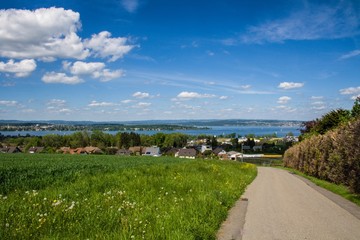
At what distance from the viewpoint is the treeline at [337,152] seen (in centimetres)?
1444

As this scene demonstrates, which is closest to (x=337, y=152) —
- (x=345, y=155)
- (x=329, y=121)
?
(x=345, y=155)

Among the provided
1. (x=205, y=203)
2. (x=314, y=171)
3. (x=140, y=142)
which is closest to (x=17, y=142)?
(x=140, y=142)

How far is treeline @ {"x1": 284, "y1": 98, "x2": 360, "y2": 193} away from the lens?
47.4 feet

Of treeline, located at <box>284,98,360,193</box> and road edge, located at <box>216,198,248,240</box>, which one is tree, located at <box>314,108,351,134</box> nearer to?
treeline, located at <box>284,98,360,193</box>

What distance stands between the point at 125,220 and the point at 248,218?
409 centimetres

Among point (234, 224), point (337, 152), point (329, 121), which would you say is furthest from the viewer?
point (329, 121)

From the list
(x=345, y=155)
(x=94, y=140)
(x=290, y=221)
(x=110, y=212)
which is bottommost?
(x=94, y=140)

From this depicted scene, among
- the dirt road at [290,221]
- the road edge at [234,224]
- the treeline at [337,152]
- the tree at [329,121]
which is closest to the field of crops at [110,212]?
the road edge at [234,224]

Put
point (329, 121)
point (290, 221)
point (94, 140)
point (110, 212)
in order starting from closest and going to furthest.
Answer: point (110, 212), point (290, 221), point (329, 121), point (94, 140)

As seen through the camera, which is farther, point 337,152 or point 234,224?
point 337,152

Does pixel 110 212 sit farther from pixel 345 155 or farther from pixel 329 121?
pixel 329 121

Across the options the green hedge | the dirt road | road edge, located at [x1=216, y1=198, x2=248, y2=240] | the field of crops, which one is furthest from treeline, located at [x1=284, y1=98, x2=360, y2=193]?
the field of crops

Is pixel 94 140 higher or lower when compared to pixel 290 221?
lower

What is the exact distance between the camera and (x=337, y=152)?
57.7 feet
